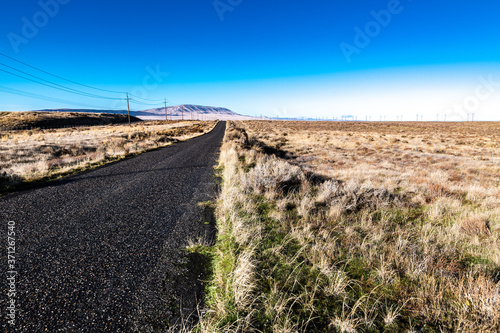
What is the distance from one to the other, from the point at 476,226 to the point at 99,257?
25.5ft

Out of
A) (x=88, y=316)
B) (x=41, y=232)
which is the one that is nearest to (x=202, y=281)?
(x=88, y=316)

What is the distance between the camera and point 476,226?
16.4 feet

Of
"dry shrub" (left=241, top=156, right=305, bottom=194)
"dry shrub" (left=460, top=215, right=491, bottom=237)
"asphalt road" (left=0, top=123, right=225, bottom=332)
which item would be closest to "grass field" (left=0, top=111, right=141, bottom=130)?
"asphalt road" (left=0, top=123, right=225, bottom=332)

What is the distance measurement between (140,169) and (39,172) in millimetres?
4010

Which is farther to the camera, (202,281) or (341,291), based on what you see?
(202,281)

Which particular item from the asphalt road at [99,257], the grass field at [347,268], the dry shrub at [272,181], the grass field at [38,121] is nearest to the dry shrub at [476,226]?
the grass field at [347,268]

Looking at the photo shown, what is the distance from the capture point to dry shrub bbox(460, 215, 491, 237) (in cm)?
477

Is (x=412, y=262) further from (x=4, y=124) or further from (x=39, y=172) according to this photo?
(x=4, y=124)

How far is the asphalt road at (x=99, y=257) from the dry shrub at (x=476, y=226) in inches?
227

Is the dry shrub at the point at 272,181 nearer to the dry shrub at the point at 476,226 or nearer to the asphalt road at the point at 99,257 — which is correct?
the asphalt road at the point at 99,257

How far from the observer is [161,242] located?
13.9ft

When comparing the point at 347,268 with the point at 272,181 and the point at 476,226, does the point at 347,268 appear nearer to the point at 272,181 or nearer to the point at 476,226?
the point at 272,181

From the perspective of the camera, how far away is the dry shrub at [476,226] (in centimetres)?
477

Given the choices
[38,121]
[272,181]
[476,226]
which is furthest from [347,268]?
[38,121]
